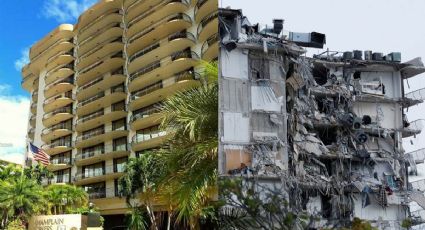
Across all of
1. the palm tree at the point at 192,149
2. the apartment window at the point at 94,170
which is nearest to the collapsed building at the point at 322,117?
the palm tree at the point at 192,149

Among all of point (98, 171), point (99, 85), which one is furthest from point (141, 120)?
point (99, 85)

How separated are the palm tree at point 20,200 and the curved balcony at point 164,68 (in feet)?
16.3

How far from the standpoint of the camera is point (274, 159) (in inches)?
157

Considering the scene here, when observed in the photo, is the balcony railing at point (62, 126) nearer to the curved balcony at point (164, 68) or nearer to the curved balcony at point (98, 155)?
the curved balcony at point (98, 155)

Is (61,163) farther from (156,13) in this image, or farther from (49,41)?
(156,13)

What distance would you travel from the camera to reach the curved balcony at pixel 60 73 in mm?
23375

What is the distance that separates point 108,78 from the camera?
21906 millimetres

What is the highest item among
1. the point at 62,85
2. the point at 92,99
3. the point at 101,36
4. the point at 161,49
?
the point at 101,36

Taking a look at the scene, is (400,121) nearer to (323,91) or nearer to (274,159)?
(323,91)

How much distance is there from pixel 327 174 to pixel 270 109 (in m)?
0.68

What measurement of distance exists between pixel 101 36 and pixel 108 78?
8.43 ft

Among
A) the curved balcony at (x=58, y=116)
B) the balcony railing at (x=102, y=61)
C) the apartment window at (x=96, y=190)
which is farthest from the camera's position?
the curved balcony at (x=58, y=116)

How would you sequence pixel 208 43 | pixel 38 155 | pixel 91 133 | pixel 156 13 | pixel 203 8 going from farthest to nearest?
pixel 91 133 → pixel 156 13 → pixel 203 8 → pixel 208 43 → pixel 38 155

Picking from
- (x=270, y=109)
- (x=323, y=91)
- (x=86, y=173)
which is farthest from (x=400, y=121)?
(x=86, y=173)
